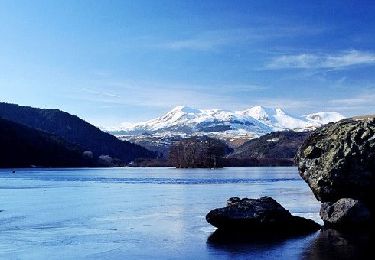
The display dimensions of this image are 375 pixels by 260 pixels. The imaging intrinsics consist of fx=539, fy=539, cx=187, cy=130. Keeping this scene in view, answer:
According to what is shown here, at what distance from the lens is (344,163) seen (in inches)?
1613

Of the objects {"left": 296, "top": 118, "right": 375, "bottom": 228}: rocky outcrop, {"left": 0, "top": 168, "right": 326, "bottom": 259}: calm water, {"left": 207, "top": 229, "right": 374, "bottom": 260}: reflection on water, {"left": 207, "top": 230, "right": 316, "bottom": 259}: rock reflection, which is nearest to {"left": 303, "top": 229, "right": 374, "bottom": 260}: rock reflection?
{"left": 207, "top": 229, "right": 374, "bottom": 260}: reflection on water

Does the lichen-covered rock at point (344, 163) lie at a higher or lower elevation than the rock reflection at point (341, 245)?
higher

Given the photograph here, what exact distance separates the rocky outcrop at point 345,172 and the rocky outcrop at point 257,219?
2831 mm

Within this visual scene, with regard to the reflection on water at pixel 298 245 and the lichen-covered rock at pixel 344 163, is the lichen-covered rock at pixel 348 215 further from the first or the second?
the reflection on water at pixel 298 245

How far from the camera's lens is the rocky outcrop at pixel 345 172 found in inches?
1550

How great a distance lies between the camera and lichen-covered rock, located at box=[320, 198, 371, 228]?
38812 millimetres

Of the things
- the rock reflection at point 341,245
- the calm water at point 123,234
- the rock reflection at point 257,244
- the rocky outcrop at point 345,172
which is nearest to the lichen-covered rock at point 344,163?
the rocky outcrop at point 345,172

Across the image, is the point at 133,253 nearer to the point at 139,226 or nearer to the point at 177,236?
the point at 177,236

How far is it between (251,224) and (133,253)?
1150cm

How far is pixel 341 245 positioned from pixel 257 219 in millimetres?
7880

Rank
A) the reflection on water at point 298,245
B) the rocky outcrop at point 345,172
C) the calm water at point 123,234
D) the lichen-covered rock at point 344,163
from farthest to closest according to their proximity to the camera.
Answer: the lichen-covered rock at point 344,163 < the rocky outcrop at point 345,172 < the calm water at point 123,234 < the reflection on water at point 298,245

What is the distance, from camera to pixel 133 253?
2864 cm

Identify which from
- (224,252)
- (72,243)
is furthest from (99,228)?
(224,252)

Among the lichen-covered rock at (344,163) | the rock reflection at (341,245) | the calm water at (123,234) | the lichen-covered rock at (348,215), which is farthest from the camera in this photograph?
the lichen-covered rock at (344,163)
